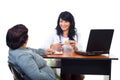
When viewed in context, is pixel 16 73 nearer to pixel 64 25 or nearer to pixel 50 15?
pixel 64 25

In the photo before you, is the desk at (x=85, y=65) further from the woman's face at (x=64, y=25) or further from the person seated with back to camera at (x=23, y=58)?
the woman's face at (x=64, y=25)

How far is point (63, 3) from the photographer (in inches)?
187

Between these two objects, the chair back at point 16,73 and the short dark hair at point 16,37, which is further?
the short dark hair at point 16,37

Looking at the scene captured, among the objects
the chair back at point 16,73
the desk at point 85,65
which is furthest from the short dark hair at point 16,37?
the desk at point 85,65

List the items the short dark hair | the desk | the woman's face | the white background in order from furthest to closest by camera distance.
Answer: the white background → the woman's face → the desk → the short dark hair

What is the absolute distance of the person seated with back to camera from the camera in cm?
234

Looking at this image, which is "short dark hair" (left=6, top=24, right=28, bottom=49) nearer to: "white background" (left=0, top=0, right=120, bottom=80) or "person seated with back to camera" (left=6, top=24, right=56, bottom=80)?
"person seated with back to camera" (left=6, top=24, right=56, bottom=80)

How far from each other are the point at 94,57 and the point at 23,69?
0.94 metres

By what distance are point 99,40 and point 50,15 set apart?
179cm

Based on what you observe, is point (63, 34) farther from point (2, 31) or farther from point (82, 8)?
point (2, 31)

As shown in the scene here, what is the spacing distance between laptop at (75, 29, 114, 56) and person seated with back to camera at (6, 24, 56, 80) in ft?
2.51

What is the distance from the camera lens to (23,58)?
234 cm

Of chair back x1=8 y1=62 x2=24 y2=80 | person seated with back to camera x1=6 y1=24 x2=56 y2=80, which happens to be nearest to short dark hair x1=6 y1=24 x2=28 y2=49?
person seated with back to camera x1=6 y1=24 x2=56 y2=80

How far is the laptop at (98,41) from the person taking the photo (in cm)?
310
